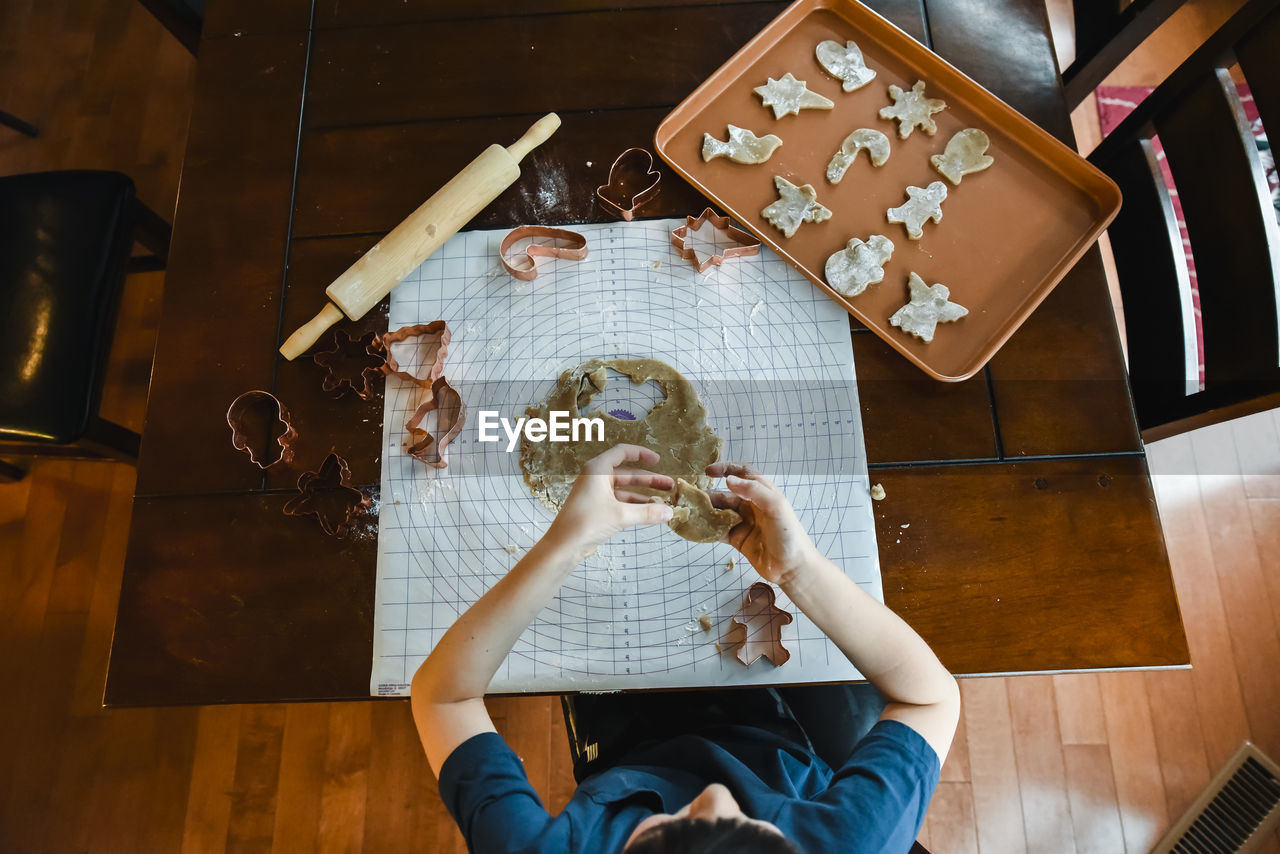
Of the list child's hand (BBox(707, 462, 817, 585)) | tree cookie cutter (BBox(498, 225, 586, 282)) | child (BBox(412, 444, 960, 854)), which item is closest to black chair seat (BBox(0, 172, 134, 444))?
tree cookie cutter (BBox(498, 225, 586, 282))

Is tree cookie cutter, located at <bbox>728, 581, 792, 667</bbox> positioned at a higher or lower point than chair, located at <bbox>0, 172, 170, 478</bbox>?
lower

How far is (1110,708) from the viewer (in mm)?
1694

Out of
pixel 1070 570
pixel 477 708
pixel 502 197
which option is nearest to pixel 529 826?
pixel 477 708

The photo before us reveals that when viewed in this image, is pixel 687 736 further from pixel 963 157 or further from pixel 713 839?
pixel 963 157

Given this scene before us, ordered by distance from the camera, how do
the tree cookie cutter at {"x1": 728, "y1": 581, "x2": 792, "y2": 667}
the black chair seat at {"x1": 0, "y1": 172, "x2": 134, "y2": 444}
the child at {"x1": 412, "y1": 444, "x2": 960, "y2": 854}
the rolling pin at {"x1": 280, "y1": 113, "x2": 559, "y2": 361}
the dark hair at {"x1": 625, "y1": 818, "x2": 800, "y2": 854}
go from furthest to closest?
the black chair seat at {"x1": 0, "y1": 172, "x2": 134, "y2": 444}, the rolling pin at {"x1": 280, "y1": 113, "x2": 559, "y2": 361}, the tree cookie cutter at {"x1": 728, "y1": 581, "x2": 792, "y2": 667}, the child at {"x1": 412, "y1": 444, "x2": 960, "y2": 854}, the dark hair at {"x1": 625, "y1": 818, "x2": 800, "y2": 854}

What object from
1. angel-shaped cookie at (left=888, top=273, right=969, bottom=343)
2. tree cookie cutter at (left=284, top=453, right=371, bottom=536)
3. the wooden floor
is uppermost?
angel-shaped cookie at (left=888, top=273, right=969, bottom=343)

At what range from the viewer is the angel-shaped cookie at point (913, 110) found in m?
1.20

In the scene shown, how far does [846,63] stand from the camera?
1.23 meters

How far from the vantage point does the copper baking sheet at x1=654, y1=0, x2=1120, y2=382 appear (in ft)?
3.71

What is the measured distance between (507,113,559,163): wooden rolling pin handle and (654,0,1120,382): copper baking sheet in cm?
18

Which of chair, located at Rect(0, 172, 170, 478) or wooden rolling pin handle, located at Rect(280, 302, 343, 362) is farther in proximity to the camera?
chair, located at Rect(0, 172, 170, 478)

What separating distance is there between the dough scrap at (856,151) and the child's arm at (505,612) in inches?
23.7

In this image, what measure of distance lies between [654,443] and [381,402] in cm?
42

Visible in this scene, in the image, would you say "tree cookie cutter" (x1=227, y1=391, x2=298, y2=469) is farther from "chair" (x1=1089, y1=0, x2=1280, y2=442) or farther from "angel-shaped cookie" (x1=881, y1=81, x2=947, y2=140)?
"chair" (x1=1089, y1=0, x2=1280, y2=442)
